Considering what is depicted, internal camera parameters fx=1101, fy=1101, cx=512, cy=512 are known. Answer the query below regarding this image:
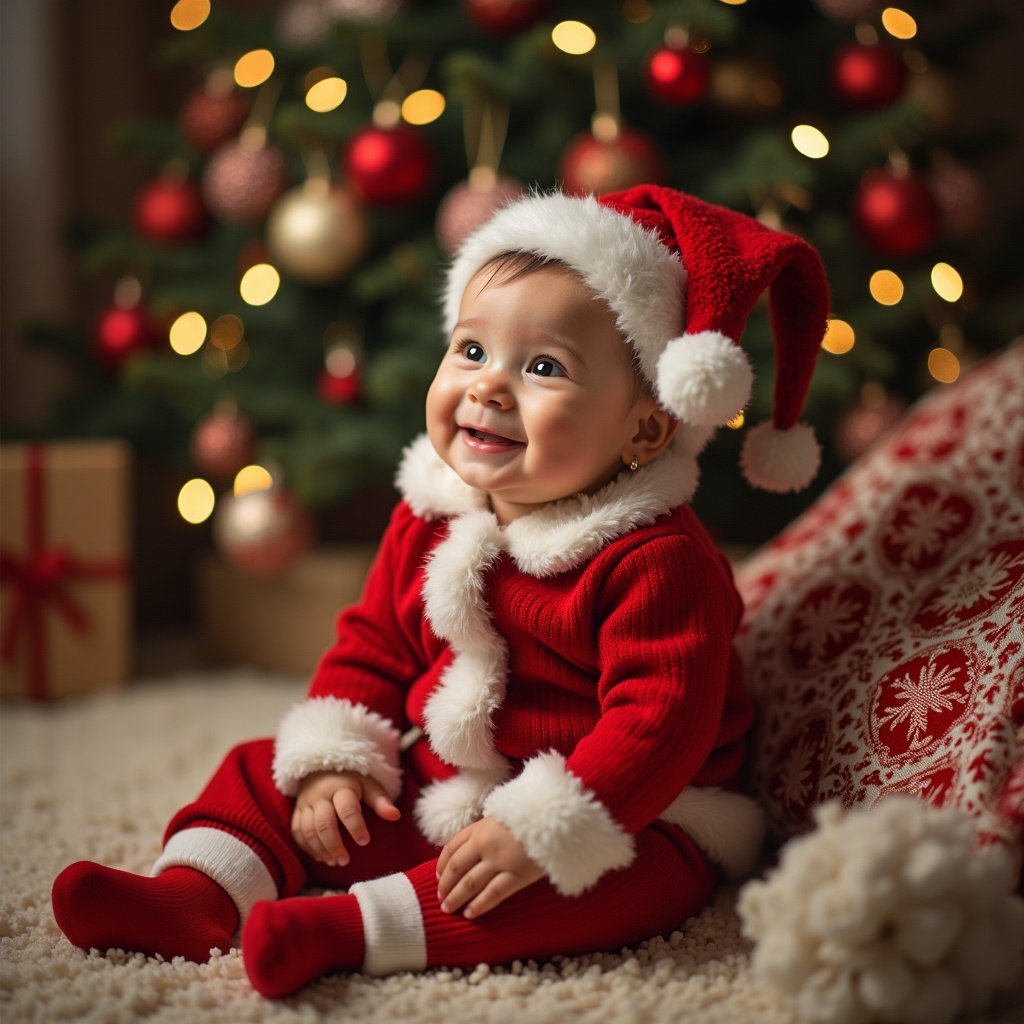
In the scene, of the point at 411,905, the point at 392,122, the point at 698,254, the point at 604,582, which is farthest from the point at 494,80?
the point at 411,905

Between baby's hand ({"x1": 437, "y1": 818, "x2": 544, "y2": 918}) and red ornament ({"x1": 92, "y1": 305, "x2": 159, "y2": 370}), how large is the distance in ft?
4.23

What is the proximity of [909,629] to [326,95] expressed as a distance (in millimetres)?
1238

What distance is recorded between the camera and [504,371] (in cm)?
90

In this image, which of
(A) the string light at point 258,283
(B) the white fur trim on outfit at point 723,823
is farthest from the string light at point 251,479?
(B) the white fur trim on outfit at point 723,823

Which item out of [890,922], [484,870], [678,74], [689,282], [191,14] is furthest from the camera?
[191,14]

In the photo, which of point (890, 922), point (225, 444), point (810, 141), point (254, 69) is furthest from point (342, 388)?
point (890, 922)

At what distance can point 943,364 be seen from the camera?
1.69 meters

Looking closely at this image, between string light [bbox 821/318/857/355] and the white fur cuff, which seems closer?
the white fur cuff

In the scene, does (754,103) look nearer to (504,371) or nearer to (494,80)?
(494,80)

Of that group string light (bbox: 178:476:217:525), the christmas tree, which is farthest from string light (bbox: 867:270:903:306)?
string light (bbox: 178:476:217:525)

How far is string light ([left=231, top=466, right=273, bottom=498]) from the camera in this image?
5.70ft

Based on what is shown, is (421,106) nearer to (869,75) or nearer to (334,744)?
(869,75)

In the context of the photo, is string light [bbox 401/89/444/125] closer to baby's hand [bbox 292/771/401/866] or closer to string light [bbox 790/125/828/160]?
string light [bbox 790/125/828/160]

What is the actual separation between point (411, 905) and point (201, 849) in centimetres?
19
